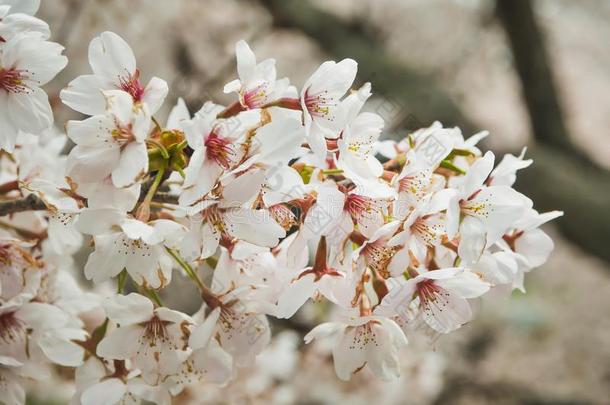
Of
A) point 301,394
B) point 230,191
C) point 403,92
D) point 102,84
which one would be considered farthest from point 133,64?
point 301,394

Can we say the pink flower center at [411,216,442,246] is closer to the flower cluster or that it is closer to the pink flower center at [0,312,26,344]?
the flower cluster

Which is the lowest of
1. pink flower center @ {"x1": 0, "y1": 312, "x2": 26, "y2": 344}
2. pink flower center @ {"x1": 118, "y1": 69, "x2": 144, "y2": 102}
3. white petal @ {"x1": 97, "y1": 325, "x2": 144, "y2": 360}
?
pink flower center @ {"x1": 0, "y1": 312, "x2": 26, "y2": 344}

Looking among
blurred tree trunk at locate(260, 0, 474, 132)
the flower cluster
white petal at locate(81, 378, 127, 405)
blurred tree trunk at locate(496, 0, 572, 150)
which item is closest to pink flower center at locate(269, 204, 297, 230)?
the flower cluster

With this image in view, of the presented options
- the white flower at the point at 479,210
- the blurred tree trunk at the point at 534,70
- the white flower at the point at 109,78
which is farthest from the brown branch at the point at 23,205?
the blurred tree trunk at the point at 534,70

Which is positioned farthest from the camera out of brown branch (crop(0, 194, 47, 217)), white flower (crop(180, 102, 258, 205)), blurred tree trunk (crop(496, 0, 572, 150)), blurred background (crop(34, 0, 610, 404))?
blurred tree trunk (crop(496, 0, 572, 150))

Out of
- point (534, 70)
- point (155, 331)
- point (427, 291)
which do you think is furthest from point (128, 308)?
point (534, 70)

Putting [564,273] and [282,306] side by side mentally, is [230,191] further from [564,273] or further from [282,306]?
[564,273]
